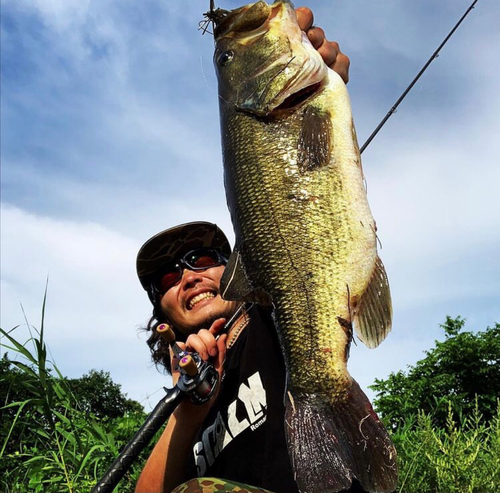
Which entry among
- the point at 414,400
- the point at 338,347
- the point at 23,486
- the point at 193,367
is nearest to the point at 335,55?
the point at 338,347

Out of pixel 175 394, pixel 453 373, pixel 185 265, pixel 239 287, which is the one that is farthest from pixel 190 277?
pixel 453 373

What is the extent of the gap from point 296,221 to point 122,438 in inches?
170

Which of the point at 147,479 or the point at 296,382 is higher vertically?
the point at 296,382

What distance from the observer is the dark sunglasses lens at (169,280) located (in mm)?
3096

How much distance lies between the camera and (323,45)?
2438 millimetres

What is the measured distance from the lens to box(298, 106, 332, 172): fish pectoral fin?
206 centimetres

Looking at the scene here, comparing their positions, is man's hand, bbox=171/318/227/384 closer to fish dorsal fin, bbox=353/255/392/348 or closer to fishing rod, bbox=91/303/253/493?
fishing rod, bbox=91/303/253/493

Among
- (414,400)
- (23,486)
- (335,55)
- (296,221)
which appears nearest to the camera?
(296,221)

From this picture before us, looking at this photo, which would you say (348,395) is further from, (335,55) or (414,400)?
(414,400)

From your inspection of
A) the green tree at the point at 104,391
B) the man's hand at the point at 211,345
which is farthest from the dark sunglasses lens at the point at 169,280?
the green tree at the point at 104,391

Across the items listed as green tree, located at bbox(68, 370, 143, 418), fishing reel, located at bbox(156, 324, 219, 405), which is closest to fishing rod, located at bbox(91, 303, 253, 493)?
fishing reel, located at bbox(156, 324, 219, 405)

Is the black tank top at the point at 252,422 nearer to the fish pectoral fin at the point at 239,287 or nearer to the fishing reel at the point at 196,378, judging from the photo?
the fishing reel at the point at 196,378

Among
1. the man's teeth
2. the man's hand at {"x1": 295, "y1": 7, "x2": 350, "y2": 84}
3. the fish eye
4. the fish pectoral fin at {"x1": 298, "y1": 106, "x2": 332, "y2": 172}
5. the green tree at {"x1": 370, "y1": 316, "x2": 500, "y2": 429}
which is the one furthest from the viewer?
the green tree at {"x1": 370, "y1": 316, "x2": 500, "y2": 429}

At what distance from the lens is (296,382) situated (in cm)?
189
